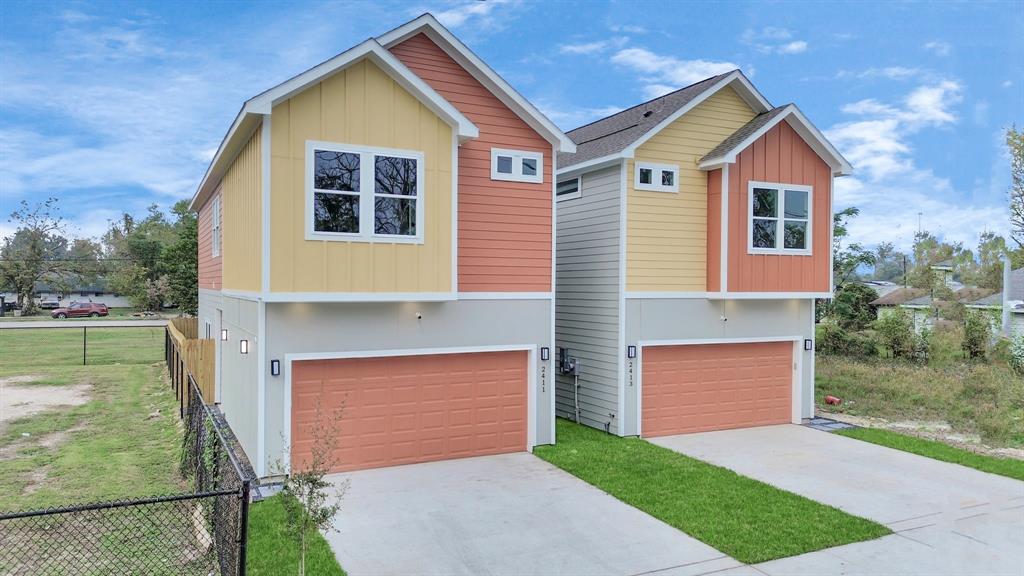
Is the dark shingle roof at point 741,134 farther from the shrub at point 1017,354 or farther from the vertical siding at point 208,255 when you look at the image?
the shrub at point 1017,354

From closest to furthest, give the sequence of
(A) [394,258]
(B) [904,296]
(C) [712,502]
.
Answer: (C) [712,502]
(A) [394,258]
(B) [904,296]

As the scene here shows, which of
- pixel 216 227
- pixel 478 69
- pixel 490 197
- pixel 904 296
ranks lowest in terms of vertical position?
pixel 904 296

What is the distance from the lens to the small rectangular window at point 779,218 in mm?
12086

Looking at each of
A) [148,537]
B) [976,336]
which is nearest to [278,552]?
[148,537]

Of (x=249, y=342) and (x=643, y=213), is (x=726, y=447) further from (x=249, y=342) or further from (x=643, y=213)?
(x=249, y=342)

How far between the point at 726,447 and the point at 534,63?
2179 centimetres

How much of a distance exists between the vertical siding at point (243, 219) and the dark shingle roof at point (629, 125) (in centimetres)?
605

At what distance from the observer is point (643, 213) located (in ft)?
38.3

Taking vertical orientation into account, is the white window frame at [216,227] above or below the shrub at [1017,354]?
above

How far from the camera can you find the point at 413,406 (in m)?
9.89

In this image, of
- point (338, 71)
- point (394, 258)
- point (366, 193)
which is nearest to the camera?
point (338, 71)

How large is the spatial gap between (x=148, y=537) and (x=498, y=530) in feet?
12.4

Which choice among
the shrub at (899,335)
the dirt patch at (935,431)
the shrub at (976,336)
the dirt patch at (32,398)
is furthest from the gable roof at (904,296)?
the dirt patch at (32,398)

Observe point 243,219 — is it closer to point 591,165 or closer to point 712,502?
point 591,165
